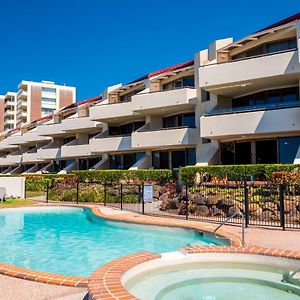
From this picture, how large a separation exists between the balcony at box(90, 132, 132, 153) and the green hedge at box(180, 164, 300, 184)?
1435 centimetres

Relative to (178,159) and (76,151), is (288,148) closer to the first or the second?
(178,159)

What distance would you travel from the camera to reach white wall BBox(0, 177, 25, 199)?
28.5m

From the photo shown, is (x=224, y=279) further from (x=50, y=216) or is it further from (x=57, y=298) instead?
(x=50, y=216)

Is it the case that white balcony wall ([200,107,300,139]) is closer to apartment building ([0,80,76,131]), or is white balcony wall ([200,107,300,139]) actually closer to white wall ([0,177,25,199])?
white wall ([0,177,25,199])

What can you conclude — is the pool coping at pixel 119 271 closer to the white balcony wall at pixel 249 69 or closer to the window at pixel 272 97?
the white balcony wall at pixel 249 69

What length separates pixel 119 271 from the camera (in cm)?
624

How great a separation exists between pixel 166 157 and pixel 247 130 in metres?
11.9

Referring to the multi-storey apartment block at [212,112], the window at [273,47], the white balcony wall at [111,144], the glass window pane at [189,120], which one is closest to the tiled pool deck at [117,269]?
the multi-storey apartment block at [212,112]

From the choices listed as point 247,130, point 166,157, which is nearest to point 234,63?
point 247,130

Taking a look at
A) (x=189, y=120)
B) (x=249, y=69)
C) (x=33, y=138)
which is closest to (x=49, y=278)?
(x=249, y=69)

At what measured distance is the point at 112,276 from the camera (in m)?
5.89

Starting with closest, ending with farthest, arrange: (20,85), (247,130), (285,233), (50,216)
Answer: (285,233) < (50,216) < (247,130) < (20,85)

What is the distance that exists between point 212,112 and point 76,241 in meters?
17.1

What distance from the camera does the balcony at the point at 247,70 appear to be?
75.0ft
